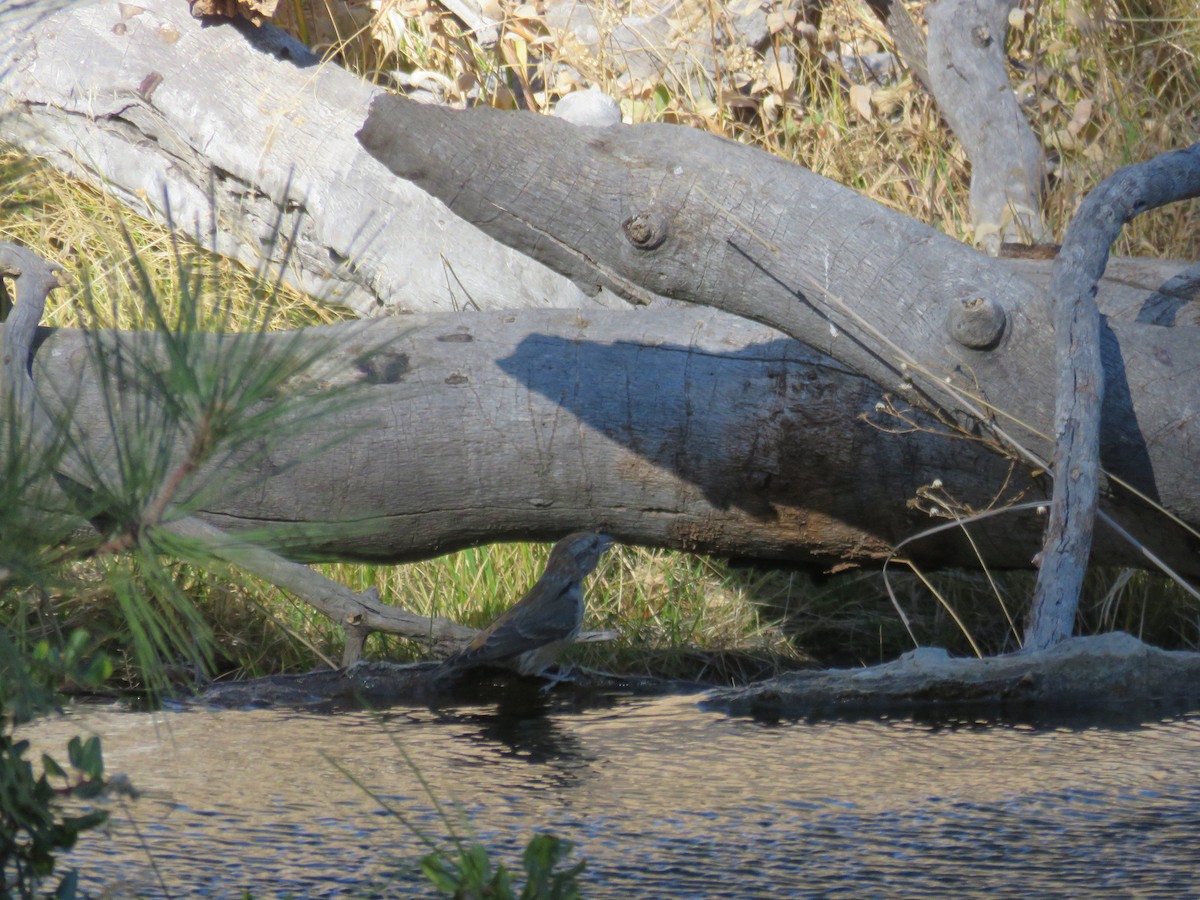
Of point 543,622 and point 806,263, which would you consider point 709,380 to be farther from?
point 543,622

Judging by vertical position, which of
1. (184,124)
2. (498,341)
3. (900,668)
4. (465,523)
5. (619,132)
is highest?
(184,124)

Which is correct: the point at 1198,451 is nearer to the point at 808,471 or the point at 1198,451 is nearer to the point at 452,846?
the point at 808,471

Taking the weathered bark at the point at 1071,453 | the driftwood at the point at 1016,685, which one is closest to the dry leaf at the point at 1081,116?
the weathered bark at the point at 1071,453

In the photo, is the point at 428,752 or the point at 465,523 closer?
the point at 428,752

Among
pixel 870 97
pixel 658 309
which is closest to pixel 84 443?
pixel 658 309

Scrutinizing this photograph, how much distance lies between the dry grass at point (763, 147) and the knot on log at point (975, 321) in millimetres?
1594

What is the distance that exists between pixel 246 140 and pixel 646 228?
10.0 feet

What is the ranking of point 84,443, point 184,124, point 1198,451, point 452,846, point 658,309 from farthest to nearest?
point 184,124 → point 658,309 → point 1198,451 → point 452,846 → point 84,443

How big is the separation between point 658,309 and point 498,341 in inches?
16.4

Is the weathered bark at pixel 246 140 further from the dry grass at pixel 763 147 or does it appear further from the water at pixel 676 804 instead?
the water at pixel 676 804

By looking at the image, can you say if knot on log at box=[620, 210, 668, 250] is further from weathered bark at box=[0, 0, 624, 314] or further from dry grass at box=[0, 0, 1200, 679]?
weathered bark at box=[0, 0, 624, 314]

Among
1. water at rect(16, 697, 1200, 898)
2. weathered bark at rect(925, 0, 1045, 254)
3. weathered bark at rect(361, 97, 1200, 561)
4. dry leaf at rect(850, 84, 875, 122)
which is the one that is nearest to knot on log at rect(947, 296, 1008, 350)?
weathered bark at rect(361, 97, 1200, 561)

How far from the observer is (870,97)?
17.9 feet

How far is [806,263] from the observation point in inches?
103
